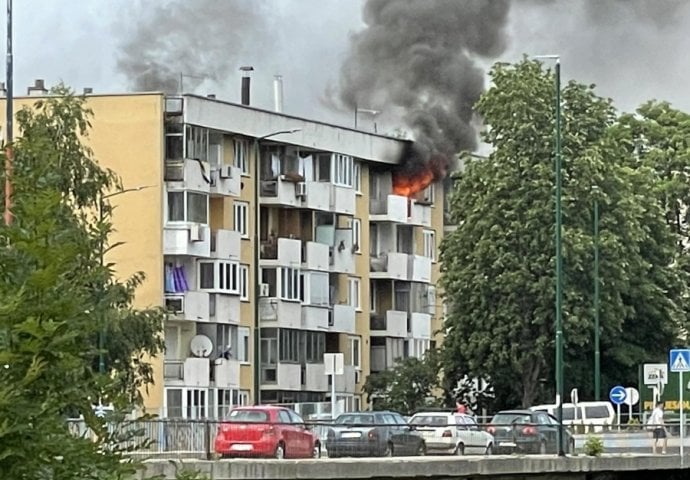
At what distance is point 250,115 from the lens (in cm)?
8306

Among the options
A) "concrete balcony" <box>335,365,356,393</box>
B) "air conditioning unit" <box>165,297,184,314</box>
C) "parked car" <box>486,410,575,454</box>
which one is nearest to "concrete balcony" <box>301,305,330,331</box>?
"concrete balcony" <box>335,365,356,393</box>

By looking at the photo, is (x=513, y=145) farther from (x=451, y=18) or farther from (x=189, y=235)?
(x=189, y=235)

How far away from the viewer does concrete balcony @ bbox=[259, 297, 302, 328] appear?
8456 centimetres

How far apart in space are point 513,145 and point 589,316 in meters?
6.78

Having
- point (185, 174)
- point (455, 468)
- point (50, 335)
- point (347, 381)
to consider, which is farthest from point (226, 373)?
point (50, 335)

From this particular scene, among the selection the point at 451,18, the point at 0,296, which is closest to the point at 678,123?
the point at 451,18

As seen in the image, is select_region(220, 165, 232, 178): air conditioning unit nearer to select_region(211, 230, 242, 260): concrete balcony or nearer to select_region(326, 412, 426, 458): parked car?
select_region(211, 230, 242, 260): concrete balcony

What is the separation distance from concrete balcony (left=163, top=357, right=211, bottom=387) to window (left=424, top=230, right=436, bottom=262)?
20.8 metres

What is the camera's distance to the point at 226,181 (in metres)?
82.2

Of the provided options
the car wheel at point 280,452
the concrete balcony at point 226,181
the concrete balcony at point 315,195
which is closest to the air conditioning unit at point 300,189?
the concrete balcony at point 315,195

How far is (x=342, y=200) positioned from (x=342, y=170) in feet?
4.10

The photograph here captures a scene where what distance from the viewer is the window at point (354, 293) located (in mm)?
92062

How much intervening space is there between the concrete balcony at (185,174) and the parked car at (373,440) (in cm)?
3743

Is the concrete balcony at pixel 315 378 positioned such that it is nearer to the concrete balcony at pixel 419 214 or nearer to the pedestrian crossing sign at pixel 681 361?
the concrete balcony at pixel 419 214
